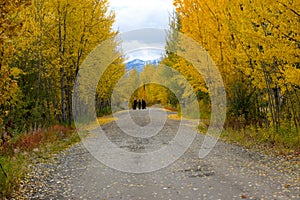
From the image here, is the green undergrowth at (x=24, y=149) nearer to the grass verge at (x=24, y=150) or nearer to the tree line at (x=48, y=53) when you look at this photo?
the grass verge at (x=24, y=150)

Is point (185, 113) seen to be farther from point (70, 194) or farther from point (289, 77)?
point (70, 194)

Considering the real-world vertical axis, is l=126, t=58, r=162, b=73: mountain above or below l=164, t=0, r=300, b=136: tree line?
above

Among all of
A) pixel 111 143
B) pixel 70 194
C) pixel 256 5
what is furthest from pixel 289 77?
pixel 111 143

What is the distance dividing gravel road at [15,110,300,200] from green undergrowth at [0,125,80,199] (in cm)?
31

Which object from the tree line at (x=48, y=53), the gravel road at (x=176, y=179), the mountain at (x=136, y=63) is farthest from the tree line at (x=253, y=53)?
the mountain at (x=136, y=63)

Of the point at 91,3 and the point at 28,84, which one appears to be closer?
the point at 28,84

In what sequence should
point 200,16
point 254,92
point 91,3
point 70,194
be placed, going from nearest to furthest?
point 70,194
point 254,92
point 200,16
point 91,3

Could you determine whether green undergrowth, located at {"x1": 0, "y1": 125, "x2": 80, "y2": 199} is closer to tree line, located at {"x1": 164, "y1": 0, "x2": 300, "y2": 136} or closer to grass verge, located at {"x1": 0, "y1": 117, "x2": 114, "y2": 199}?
grass verge, located at {"x1": 0, "y1": 117, "x2": 114, "y2": 199}

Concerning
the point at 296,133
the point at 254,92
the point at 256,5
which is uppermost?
the point at 256,5

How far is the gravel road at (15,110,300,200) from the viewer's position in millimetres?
6793

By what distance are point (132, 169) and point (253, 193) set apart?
374cm

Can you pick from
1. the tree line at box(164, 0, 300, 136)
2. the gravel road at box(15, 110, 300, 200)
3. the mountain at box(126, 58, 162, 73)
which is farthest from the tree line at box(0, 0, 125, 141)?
the mountain at box(126, 58, 162, 73)

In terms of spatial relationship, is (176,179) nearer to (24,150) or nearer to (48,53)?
(24,150)

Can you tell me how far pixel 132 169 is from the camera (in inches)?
368
